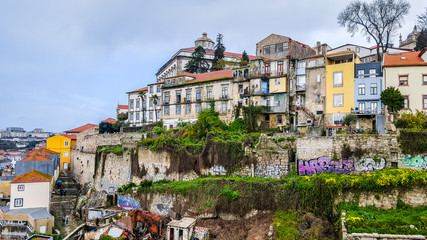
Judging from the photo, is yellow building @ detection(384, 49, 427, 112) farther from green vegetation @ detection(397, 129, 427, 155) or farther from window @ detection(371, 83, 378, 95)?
green vegetation @ detection(397, 129, 427, 155)

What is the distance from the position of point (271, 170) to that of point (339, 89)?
38.0 feet

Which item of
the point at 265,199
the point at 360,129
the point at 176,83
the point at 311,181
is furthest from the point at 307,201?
the point at 176,83

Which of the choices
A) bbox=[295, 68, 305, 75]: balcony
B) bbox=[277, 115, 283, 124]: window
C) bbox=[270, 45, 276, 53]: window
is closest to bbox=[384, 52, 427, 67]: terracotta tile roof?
bbox=[295, 68, 305, 75]: balcony

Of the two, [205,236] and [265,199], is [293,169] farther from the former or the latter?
[205,236]

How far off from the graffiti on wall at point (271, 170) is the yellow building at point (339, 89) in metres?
8.82

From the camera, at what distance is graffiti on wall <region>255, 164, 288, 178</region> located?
25.7 meters

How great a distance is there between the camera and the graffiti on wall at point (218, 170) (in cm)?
2769

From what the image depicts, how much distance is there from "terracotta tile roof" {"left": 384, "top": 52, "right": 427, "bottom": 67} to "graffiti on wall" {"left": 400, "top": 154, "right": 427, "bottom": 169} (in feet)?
32.4

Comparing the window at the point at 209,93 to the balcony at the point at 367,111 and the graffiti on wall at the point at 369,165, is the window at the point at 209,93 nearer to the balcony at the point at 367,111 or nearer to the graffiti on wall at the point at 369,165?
the balcony at the point at 367,111

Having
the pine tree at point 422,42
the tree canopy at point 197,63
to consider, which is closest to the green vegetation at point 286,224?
the pine tree at point 422,42

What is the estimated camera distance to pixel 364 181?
20.1m

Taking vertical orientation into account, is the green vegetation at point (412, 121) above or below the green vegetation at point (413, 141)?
above

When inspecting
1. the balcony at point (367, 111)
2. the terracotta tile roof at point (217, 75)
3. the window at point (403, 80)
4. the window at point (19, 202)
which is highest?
the terracotta tile roof at point (217, 75)

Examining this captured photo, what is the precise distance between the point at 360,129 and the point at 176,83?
24938 millimetres
